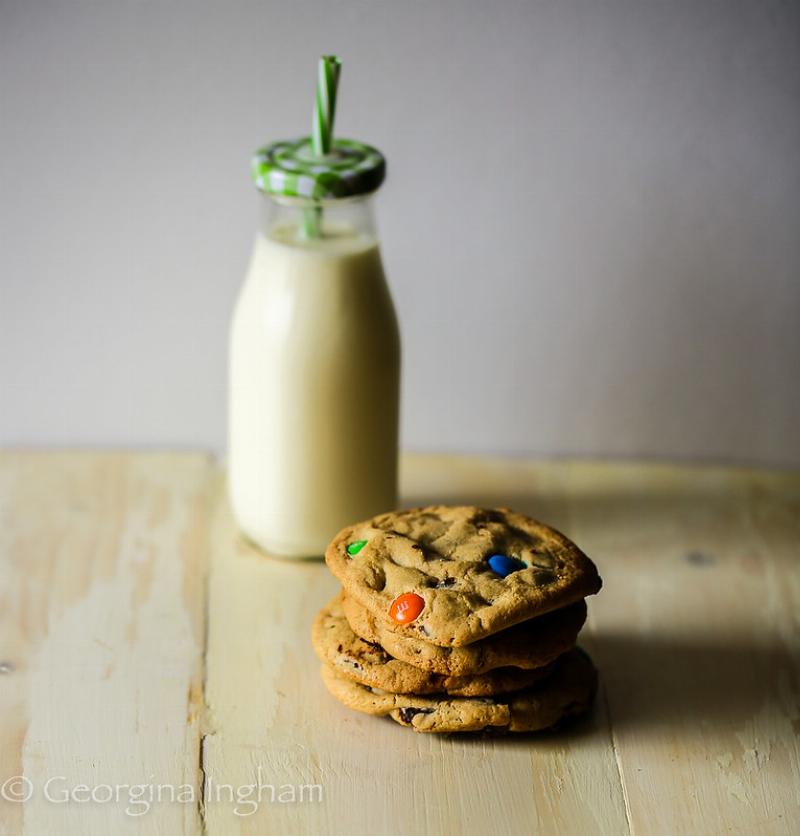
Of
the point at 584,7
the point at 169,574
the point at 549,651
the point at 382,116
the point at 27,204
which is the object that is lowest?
the point at 169,574

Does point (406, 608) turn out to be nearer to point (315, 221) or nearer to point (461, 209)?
point (315, 221)

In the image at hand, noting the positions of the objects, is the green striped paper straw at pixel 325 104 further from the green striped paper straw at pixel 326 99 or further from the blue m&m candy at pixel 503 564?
the blue m&m candy at pixel 503 564

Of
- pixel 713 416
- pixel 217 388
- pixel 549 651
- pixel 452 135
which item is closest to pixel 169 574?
pixel 217 388

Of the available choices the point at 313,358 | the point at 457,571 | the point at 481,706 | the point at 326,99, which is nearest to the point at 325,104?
the point at 326,99

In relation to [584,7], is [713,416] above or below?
below

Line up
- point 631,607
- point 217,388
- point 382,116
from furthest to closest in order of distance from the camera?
1. point 217,388
2. point 382,116
3. point 631,607

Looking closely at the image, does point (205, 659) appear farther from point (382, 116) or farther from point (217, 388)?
point (382, 116)

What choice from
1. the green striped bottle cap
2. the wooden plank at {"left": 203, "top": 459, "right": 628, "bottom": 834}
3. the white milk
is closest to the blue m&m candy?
the wooden plank at {"left": 203, "top": 459, "right": 628, "bottom": 834}

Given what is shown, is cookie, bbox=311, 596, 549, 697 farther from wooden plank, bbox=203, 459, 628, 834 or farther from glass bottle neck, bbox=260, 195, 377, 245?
glass bottle neck, bbox=260, 195, 377, 245
